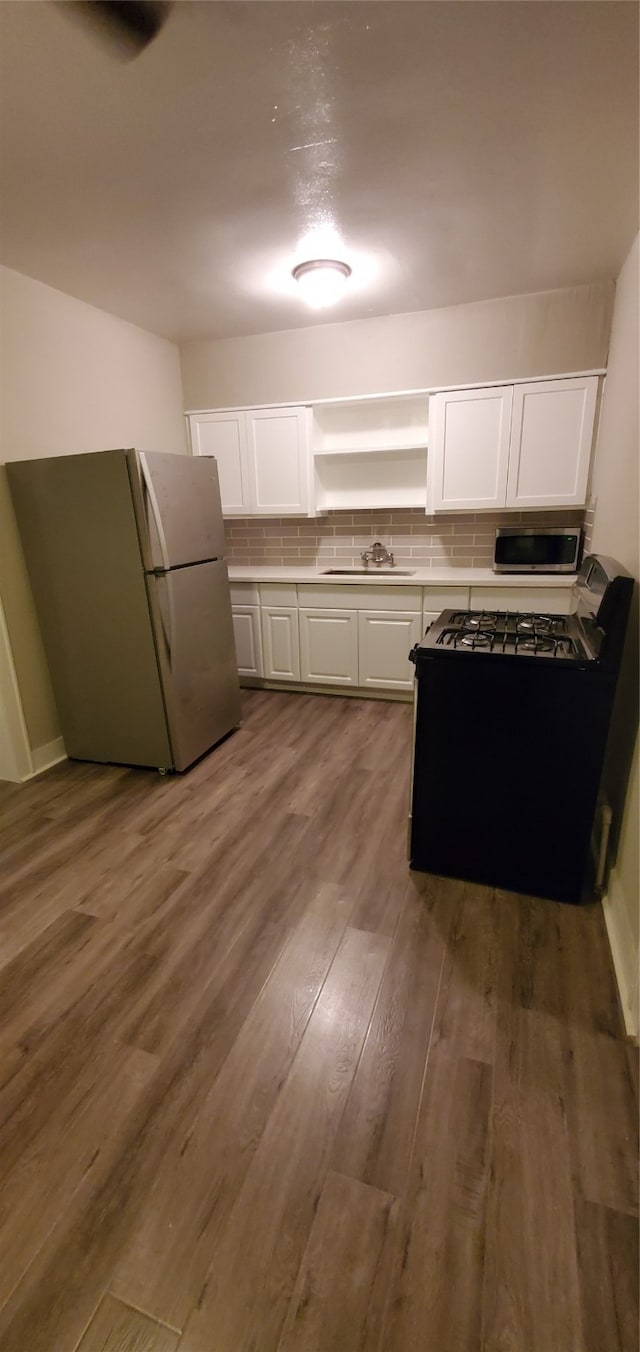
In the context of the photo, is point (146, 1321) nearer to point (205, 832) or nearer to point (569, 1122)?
point (569, 1122)

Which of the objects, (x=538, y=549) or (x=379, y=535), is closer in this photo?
(x=538, y=549)

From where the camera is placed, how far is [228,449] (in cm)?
382

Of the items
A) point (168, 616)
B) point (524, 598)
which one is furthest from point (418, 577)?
point (168, 616)

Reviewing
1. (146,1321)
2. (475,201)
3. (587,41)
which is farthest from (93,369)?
(146,1321)

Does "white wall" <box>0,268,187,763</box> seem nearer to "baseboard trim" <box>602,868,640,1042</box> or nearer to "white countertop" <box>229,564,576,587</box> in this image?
"white countertop" <box>229,564,576,587</box>

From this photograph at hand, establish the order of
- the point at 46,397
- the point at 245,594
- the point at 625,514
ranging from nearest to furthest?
the point at 625,514
the point at 46,397
the point at 245,594

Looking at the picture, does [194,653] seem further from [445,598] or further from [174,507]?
[445,598]

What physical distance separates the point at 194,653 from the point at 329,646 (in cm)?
117

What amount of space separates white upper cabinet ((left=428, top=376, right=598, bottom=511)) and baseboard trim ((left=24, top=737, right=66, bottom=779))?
2.76m

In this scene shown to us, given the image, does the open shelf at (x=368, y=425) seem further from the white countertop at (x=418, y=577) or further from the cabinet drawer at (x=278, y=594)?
the cabinet drawer at (x=278, y=594)

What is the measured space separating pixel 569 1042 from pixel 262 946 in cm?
91

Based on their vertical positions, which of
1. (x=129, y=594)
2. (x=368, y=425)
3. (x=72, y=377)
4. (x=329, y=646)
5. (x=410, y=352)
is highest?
(x=410, y=352)

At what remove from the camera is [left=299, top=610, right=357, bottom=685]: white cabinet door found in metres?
3.63

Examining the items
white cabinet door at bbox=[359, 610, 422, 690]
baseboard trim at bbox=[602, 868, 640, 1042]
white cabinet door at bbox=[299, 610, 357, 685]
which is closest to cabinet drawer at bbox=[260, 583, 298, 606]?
white cabinet door at bbox=[299, 610, 357, 685]
